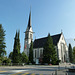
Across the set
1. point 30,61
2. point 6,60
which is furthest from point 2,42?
point 30,61

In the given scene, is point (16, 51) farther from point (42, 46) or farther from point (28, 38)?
point (28, 38)

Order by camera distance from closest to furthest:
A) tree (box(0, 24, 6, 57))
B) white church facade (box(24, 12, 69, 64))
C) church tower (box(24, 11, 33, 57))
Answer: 1. tree (box(0, 24, 6, 57))
2. white church facade (box(24, 12, 69, 64))
3. church tower (box(24, 11, 33, 57))

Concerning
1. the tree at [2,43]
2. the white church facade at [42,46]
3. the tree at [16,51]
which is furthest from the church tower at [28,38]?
the tree at [2,43]

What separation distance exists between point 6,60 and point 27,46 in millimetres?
28701

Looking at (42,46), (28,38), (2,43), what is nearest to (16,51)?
(2,43)

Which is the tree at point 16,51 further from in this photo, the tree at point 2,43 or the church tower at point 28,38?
the church tower at point 28,38

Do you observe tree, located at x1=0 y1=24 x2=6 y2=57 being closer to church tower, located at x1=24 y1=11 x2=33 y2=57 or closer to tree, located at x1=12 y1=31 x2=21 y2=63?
tree, located at x1=12 y1=31 x2=21 y2=63

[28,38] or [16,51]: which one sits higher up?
[28,38]

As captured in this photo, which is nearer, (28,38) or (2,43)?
(2,43)

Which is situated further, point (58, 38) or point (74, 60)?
point (74, 60)

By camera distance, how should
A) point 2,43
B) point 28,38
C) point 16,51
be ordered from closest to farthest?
1. point 2,43
2. point 16,51
3. point 28,38

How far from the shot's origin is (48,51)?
43.0 metres

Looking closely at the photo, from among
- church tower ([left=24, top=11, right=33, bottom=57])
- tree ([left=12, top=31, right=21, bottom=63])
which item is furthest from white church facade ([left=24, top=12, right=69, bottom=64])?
tree ([left=12, top=31, right=21, bottom=63])

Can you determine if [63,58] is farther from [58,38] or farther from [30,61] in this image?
[30,61]
